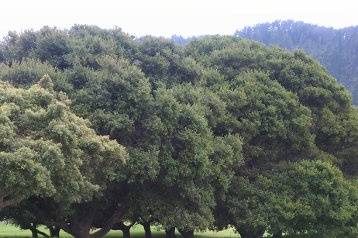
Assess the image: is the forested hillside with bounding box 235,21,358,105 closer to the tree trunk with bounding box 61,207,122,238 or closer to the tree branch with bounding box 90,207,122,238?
the tree branch with bounding box 90,207,122,238

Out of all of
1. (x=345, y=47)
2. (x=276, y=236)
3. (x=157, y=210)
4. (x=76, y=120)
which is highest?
(x=345, y=47)

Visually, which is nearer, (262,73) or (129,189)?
(129,189)

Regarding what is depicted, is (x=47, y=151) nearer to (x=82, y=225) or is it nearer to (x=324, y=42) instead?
(x=82, y=225)

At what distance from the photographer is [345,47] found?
403 ft

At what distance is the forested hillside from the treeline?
72265 millimetres

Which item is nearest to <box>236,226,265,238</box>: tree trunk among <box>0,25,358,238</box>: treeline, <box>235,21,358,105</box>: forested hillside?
<box>0,25,358,238</box>: treeline

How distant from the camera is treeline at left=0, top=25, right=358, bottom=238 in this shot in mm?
22188

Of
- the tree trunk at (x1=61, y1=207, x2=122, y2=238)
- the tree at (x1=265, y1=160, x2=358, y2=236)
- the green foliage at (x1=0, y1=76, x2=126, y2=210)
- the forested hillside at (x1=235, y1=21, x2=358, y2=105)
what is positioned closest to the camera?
the green foliage at (x1=0, y1=76, x2=126, y2=210)

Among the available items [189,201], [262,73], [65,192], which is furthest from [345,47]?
[65,192]

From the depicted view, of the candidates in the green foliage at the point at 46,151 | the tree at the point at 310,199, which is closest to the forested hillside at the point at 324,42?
the tree at the point at 310,199

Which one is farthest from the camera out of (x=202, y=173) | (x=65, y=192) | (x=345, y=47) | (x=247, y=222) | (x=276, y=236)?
(x=345, y=47)

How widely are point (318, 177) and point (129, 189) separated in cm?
1067

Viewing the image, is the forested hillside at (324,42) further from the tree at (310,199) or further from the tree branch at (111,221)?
the tree branch at (111,221)

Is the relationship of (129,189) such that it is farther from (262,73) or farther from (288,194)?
(262,73)
